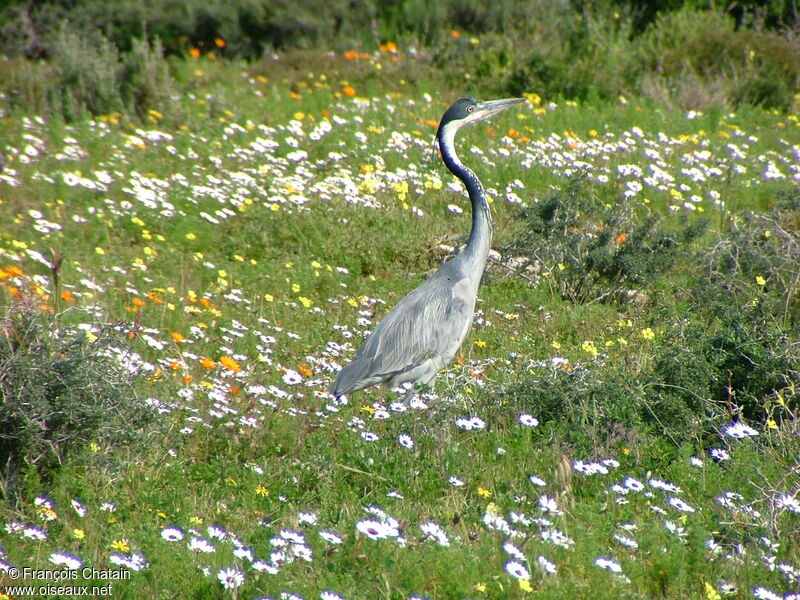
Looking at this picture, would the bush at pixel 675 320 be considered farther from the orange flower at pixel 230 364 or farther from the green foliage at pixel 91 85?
the green foliage at pixel 91 85

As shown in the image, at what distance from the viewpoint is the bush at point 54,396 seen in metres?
3.95

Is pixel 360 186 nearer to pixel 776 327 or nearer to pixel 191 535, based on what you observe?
pixel 776 327

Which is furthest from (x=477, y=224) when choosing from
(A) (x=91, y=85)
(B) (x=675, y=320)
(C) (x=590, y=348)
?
(A) (x=91, y=85)

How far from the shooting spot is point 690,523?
383cm

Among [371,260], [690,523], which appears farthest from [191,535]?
[371,260]

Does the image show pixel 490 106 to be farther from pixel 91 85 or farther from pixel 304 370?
pixel 91 85

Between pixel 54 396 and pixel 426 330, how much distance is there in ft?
7.28

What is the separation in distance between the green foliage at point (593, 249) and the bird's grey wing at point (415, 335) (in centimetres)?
181

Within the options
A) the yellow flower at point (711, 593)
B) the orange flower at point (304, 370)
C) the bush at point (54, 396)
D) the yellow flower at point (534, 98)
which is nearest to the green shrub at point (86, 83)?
the yellow flower at point (534, 98)

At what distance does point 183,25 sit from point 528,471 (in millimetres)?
13199

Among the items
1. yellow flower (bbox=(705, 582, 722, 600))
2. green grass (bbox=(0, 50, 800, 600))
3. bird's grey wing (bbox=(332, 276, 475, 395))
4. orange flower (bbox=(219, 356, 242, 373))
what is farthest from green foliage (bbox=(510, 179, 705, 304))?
yellow flower (bbox=(705, 582, 722, 600))

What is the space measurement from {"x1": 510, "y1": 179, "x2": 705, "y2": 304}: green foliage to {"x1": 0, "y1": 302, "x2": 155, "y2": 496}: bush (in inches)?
155

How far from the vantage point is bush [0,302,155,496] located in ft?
13.0

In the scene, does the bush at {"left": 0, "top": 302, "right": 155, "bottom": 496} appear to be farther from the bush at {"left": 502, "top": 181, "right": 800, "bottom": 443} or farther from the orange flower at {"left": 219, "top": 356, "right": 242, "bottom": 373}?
the bush at {"left": 502, "top": 181, "right": 800, "bottom": 443}
